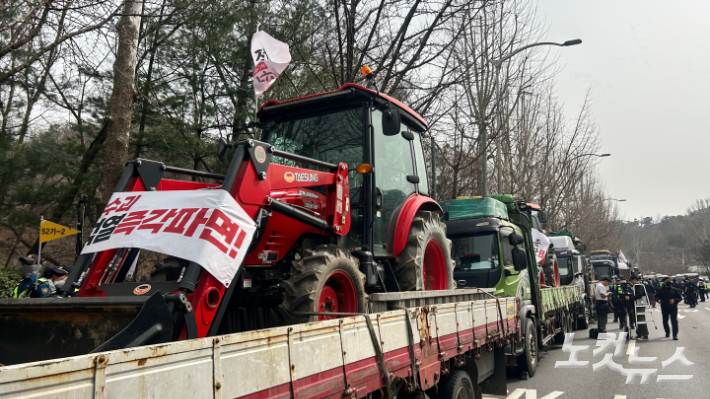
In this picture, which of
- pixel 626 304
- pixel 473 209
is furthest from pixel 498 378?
pixel 626 304

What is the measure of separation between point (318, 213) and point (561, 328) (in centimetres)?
1146

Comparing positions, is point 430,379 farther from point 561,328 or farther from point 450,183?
point 450,183

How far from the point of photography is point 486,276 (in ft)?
35.4

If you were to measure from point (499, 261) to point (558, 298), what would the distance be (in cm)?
410

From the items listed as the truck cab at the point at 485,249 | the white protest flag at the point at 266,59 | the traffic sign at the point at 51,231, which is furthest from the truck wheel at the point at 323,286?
the traffic sign at the point at 51,231

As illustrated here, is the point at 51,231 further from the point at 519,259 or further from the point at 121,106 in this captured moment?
the point at 519,259

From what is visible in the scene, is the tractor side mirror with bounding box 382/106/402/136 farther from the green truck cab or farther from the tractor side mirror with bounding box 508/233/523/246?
the tractor side mirror with bounding box 508/233/523/246

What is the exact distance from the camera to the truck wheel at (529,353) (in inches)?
396

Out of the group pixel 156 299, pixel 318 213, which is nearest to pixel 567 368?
pixel 318 213

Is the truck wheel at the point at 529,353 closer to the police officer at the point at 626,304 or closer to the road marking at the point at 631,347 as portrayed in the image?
the road marking at the point at 631,347

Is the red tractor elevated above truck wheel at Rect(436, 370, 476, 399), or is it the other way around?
the red tractor

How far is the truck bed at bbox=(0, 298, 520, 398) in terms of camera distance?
1.97 m

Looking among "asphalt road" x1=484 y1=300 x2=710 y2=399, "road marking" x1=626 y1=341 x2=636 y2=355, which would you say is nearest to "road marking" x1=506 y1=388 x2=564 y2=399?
"asphalt road" x1=484 y1=300 x2=710 y2=399

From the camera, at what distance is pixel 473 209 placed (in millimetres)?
11562
